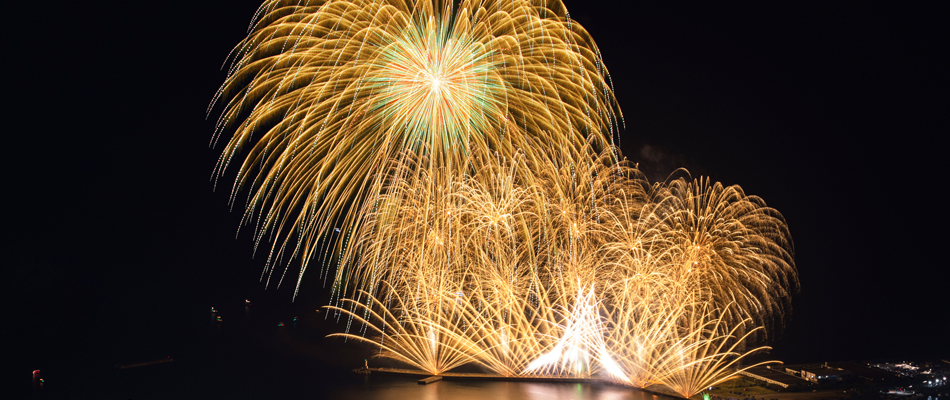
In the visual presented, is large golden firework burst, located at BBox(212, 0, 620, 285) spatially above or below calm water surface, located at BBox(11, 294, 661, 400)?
above

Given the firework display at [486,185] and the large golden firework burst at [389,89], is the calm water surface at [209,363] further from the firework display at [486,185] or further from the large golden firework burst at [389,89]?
the large golden firework burst at [389,89]

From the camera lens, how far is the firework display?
12078mm

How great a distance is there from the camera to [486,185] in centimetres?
1583

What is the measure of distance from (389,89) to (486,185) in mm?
4876

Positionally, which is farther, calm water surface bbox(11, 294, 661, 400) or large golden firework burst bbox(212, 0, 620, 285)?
calm water surface bbox(11, 294, 661, 400)

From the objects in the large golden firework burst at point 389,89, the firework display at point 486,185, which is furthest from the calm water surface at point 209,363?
the large golden firework burst at point 389,89

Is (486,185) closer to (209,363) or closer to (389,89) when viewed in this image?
(389,89)

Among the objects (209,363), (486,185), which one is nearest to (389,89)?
(486,185)

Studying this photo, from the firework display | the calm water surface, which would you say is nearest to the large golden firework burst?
the firework display

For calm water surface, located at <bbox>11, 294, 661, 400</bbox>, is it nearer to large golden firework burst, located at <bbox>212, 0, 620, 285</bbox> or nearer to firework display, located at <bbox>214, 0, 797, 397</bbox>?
firework display, located at <bbox>214, 0, 797, 397</bbox>

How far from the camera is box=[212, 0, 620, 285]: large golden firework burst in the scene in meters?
12.0

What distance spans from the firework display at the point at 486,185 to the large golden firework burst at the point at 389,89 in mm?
52

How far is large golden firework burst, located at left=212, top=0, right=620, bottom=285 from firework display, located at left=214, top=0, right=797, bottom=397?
52 mm

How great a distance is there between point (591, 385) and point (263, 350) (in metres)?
17.5
